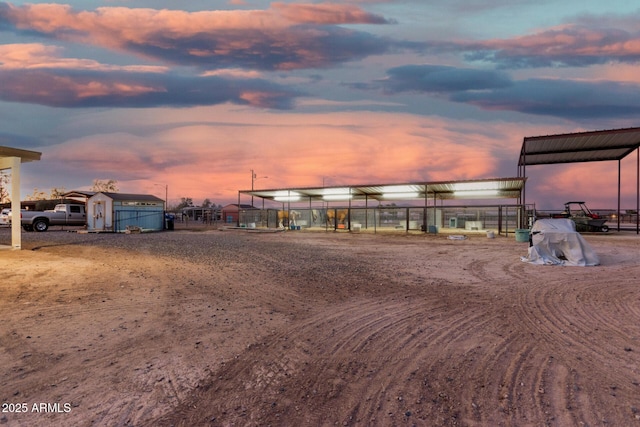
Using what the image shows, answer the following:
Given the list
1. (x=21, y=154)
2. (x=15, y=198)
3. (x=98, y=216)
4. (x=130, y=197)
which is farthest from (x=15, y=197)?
(x=130, y=197)

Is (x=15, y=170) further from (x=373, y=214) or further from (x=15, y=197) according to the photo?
(x=373, y=214)

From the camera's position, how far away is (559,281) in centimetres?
973

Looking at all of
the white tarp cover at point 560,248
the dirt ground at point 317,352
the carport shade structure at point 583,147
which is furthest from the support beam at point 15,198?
the carport shade structure at point 583,147

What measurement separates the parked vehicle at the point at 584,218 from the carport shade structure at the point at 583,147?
90.2 inches

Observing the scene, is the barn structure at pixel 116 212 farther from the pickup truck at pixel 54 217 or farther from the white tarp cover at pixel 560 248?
the white tarp cover at pixel 560 248

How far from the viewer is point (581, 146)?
26766mm

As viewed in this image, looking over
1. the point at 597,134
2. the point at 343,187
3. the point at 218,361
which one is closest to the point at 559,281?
the point at 218,361

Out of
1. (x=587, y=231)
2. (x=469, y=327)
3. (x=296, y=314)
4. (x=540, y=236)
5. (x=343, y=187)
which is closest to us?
(x=469, y=327)

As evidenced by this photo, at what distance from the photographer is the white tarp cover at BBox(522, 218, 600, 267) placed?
1279 cm

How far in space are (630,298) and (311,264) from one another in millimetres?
8452

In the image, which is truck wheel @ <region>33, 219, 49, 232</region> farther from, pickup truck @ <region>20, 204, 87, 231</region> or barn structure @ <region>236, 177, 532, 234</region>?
barn structure @ <region>236, 177, 532, 234</region>

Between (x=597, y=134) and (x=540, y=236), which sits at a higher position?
(x=597, y=134)

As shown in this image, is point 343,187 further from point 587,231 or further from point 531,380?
point 531,380

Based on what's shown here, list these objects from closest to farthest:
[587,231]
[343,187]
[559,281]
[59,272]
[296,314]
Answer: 1. [296,314]
2. [559,281]
3. [59,272]
4. [587,231]
5. [343,187]
